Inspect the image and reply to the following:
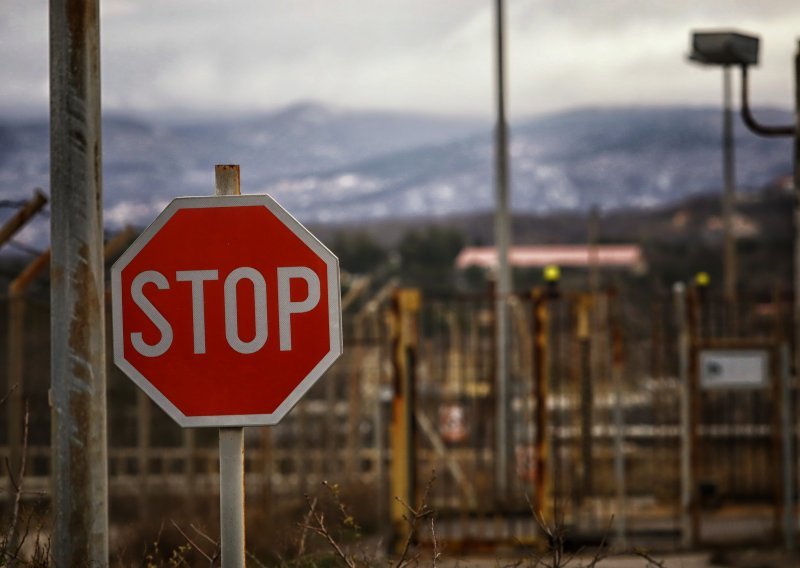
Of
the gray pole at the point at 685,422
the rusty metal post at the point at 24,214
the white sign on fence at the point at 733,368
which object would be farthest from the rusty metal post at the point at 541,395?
the rusty metal post at the point at 24,214

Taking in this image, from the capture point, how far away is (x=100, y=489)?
15.3 feet

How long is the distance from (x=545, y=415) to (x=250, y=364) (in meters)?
9.02

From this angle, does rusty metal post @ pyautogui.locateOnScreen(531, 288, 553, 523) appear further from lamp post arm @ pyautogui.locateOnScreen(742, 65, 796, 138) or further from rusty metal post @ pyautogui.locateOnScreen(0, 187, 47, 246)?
rusty metal post @ pyautogui.locateOnScreen(0, 187, 47, 246)

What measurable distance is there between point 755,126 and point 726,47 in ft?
3.17

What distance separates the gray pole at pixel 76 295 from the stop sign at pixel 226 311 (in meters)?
0.60

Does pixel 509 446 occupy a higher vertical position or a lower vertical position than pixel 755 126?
lower

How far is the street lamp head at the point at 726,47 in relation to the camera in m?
12.4

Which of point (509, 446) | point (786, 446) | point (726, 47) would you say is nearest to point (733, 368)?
point (786, 446)

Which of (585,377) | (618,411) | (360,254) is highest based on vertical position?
(360,254)

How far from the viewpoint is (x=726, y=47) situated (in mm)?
12492

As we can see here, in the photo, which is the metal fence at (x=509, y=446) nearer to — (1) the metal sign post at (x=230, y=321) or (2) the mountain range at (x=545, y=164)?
(1) the metal sign post at (x=230, y=321)

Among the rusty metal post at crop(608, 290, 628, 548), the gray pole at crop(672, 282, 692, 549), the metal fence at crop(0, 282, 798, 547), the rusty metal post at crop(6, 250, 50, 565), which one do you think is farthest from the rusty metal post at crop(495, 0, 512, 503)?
the rusty metal post at crop(6, 250, 50, 565)

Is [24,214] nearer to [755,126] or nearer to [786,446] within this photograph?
[755,126]

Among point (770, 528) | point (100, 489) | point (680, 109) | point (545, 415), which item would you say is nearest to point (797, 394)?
point (770, 528)
